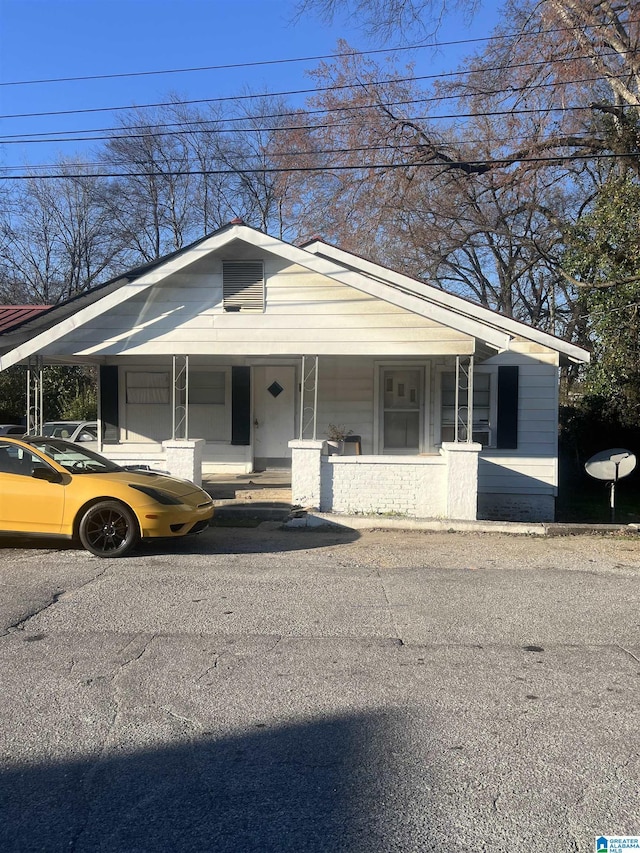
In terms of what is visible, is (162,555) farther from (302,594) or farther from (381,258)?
(381,258)

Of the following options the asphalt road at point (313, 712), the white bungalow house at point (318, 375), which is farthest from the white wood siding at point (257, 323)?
the asphalt road at point (313, 712)

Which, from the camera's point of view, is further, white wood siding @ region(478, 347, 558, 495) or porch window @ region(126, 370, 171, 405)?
porch window @ region(126, 370, 171, 405)

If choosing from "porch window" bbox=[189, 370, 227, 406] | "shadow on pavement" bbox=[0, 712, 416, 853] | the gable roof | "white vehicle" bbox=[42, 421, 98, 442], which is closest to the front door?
"porch window" bbox=[189, 370, 227, 406]

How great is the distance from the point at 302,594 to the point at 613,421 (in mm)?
13498

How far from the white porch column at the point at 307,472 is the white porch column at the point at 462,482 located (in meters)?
2.10

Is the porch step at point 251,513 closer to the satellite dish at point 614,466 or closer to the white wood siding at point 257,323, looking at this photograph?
the white wood siding at point 257,323

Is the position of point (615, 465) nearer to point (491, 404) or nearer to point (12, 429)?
point (491, 404)

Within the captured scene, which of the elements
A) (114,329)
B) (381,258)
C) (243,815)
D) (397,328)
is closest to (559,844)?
(243,815)

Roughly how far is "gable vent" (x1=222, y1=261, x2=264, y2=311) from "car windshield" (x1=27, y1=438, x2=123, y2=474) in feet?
12.1

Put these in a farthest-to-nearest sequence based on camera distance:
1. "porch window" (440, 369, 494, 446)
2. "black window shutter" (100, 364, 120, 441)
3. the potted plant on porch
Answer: "black window shutter" (100, 364, 120, 441) → "porch window" (440, 369, 494, 446) → the potted plant on porch

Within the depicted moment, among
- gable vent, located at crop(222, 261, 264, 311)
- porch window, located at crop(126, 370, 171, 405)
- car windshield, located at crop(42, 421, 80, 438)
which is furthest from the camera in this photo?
car windshield, located at crop(42, 421, 80, 438)

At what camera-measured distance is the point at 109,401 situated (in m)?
13.9

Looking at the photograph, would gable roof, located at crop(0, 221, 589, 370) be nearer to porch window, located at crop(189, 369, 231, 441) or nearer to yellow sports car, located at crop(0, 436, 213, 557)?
porch window, located at crop(189, 369, 231, 441)

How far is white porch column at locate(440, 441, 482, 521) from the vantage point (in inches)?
419
